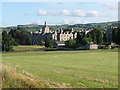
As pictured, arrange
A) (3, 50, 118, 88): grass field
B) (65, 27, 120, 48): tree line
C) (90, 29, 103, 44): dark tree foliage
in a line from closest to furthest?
(3, 50, 118, 88): grass field → (65, 27, 120, 48): tree line → (90, 29, 103, 44): dark tree foliage

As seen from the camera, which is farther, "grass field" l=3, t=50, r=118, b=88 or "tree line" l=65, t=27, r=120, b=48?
"tree line" l=65, t=27, r=120, b=48

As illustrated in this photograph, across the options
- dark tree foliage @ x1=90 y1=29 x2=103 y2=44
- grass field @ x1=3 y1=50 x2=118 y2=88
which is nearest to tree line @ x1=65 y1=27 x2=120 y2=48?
dark tree foliage @ x1=90 y1=29 x2=103 y2=44

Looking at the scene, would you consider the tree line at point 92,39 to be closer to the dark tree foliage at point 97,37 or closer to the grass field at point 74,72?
the dark tree foliage at point 97,37

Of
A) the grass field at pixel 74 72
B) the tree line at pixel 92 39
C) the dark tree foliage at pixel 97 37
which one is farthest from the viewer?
the dark tree foliage at pixel 97 37

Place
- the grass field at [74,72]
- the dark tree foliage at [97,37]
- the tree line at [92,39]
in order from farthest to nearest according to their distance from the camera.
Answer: the dark tree foliage at [97,37] → the tree line at [92,39] → the grass field at [74,72]

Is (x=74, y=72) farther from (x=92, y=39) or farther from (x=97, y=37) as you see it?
(x=92, y=39)

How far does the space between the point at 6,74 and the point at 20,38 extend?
369ft

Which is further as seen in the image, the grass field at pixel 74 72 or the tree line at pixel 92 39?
the tree line at pixel 92 39

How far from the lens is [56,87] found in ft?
34.9

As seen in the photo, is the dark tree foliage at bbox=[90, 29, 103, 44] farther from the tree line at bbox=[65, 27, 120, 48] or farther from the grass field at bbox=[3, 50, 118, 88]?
the grass field at bbox=[3, 50, 118, 88]

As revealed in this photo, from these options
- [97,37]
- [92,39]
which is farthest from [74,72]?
[92,39]

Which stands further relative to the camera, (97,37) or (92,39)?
(92,39)

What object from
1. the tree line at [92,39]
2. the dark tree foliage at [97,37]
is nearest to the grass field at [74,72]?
the tree line at [92,39]

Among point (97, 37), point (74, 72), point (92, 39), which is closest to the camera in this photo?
point (74, 72)
